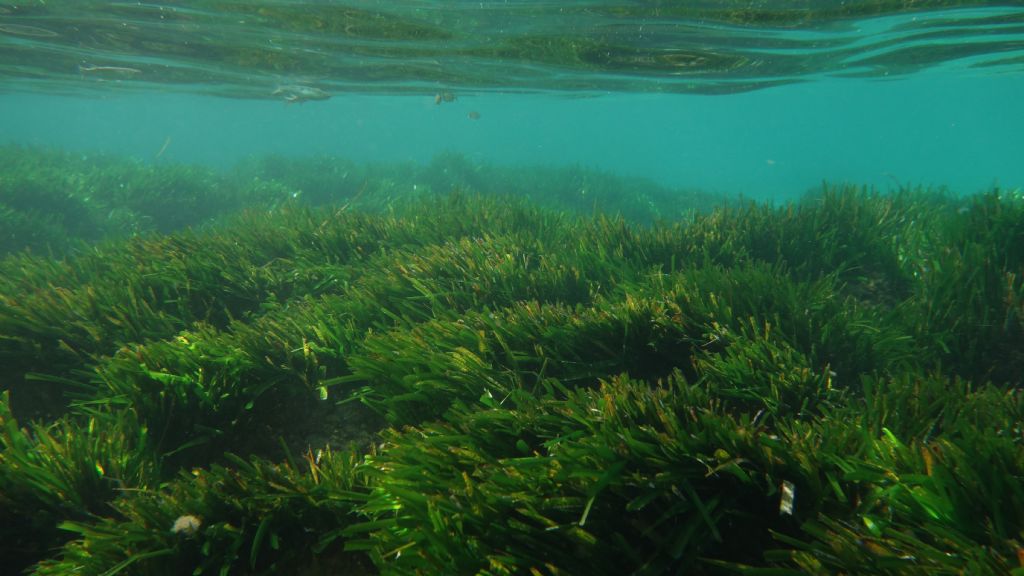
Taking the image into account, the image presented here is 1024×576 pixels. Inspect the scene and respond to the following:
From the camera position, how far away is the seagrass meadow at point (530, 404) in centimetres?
208

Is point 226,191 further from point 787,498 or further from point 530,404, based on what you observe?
point 787,498

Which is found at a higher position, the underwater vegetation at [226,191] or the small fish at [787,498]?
the small fish at [787,498]

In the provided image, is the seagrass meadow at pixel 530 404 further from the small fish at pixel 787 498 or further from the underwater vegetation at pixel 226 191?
the underwater vegetation at pixel 226 191

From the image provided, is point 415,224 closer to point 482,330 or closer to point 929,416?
point 482,330

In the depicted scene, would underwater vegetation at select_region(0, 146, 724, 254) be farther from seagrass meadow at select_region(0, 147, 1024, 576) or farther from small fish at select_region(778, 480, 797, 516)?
small fish at select_region(778, 480, 797, 516)

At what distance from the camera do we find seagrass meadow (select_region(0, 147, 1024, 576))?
2.08 meters

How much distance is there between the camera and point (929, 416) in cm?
272

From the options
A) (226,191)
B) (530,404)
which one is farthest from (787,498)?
(226,191)

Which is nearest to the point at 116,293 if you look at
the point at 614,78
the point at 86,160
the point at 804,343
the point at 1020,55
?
the point at 804,343

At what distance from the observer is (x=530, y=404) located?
9.61 feet

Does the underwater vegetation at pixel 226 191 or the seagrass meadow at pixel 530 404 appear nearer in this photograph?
the seagrass meadow at pixel 530 404

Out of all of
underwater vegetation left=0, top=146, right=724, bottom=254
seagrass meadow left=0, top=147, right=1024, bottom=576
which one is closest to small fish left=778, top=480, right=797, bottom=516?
seagrass meadow left=0, top=147, right=1024, bottom=576

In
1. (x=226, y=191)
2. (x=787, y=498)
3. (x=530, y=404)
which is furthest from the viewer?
(x=226, y=191)

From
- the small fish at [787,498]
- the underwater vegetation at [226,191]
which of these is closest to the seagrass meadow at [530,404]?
the small fish at [787,498]
